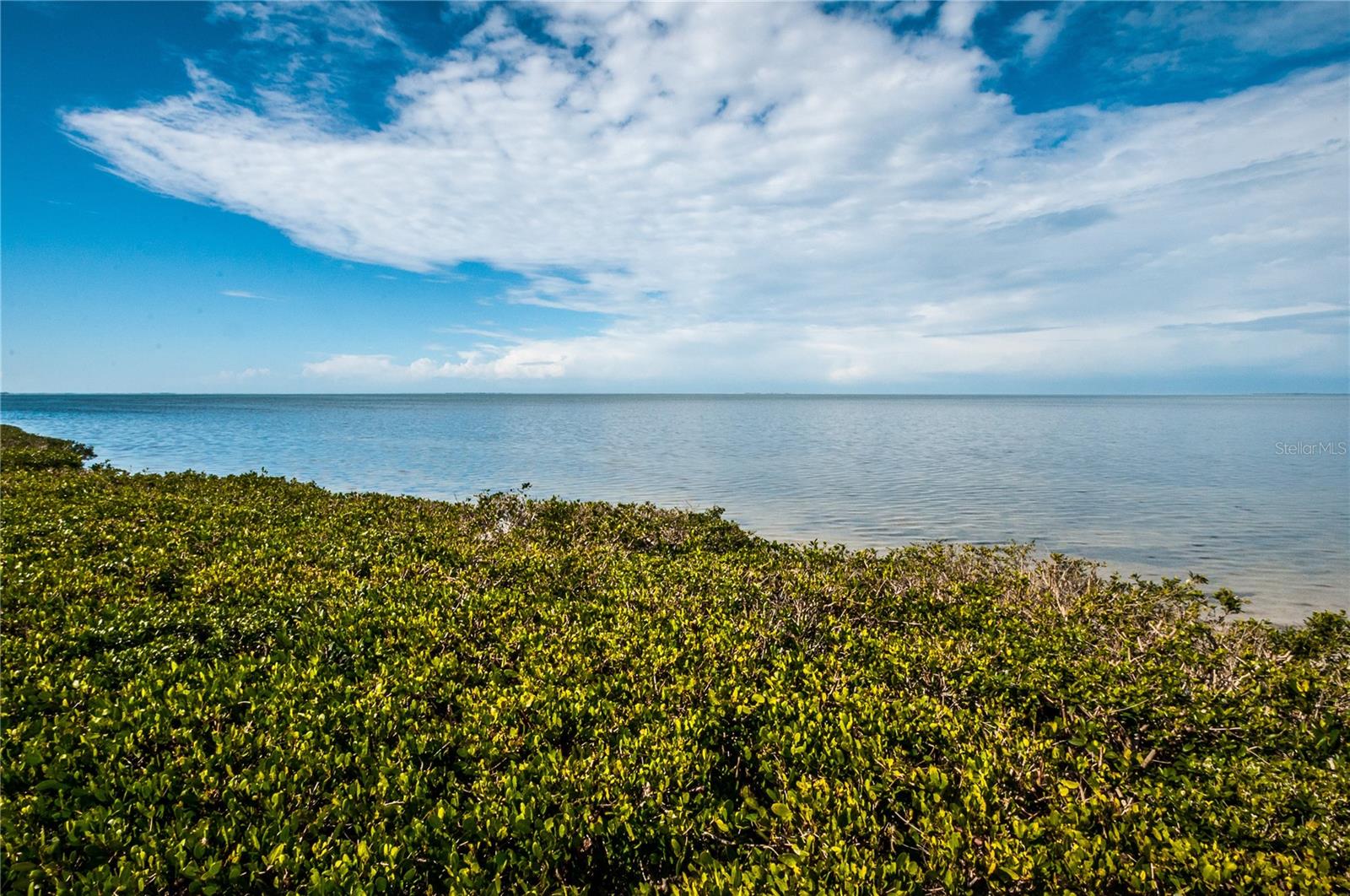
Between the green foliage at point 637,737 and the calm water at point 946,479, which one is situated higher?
the green foliage at point 637,737

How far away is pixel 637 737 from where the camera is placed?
16.2ft

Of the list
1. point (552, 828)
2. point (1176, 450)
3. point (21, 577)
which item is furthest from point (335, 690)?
point (1176, 450)

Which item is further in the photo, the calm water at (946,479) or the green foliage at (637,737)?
the calm water at (946,479)

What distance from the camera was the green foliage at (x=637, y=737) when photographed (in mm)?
3770

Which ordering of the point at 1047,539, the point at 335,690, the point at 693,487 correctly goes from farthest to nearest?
the point at 693,487 < the point at 1047,539 < the point at 335,690

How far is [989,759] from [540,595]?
223 inches

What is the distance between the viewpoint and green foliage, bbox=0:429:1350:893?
12.4 feet

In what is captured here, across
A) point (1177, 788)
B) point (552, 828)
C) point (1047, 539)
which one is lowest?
point (1047, 539)

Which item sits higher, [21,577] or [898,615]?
[21,577]

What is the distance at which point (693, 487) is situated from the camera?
33.2 meters

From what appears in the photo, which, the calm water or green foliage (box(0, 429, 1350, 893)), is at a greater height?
green foliage (box(0, 429, 1350, 893))

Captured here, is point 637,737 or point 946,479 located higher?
point 637,737

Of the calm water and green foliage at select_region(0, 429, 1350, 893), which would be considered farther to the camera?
the calm water

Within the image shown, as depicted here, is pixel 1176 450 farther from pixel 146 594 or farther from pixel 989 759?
pixel 146 594
